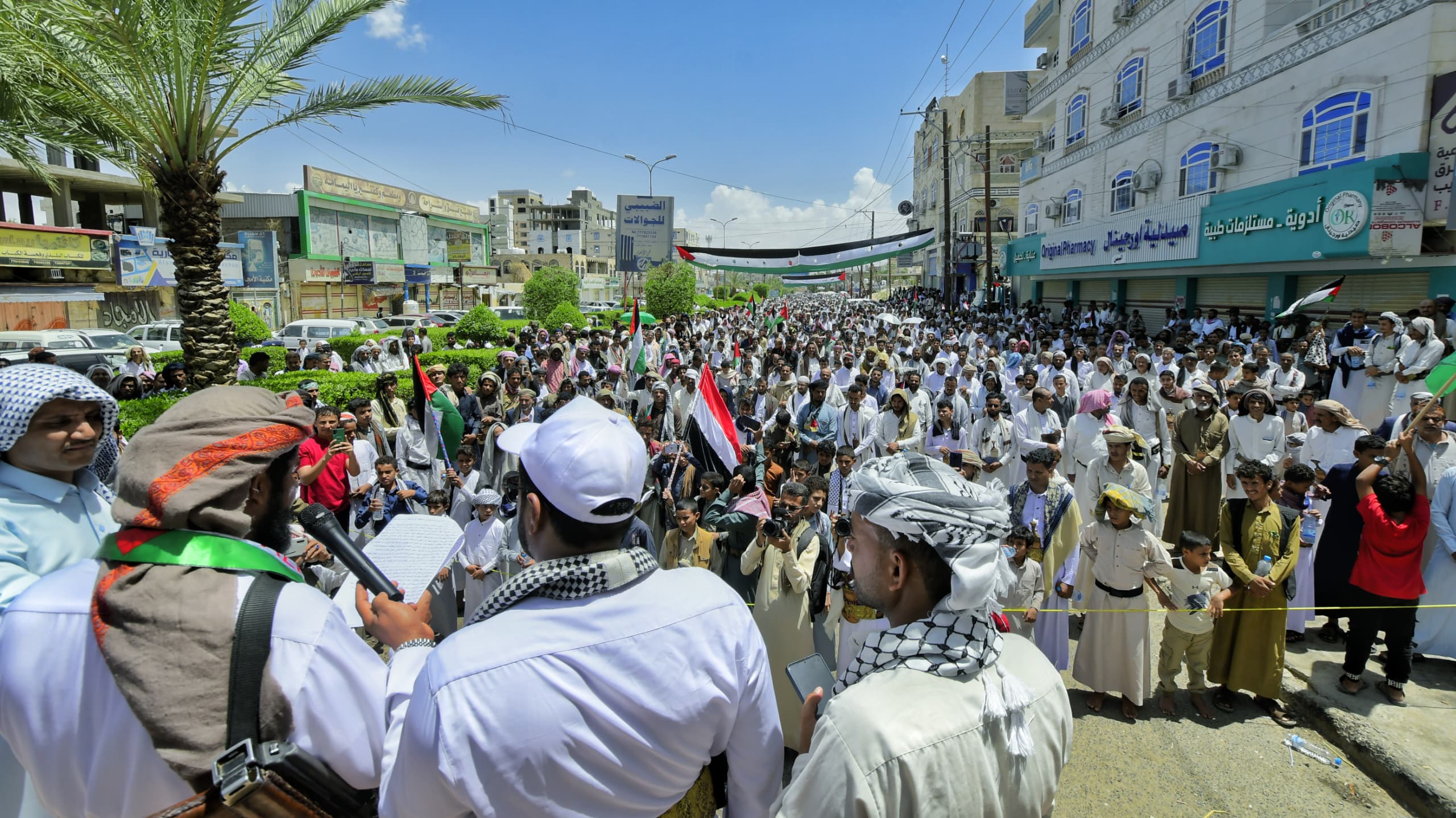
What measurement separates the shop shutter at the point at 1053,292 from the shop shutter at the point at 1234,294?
9475 mm

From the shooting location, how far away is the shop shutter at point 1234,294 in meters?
16.3

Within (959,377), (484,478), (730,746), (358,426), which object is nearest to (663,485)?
(484,478)

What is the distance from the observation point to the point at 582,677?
131cm

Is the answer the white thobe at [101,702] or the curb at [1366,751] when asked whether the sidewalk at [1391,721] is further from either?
the white thobe at [101,702]

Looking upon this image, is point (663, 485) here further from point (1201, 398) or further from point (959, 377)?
point (959, 377)

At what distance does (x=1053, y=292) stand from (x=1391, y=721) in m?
27.9

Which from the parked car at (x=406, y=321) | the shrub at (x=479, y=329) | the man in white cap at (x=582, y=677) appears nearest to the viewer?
the man in white cap at (x=582, y=677)

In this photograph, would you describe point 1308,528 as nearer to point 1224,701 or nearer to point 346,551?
point 1224,701

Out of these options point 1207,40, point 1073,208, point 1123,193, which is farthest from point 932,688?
point 1073,208

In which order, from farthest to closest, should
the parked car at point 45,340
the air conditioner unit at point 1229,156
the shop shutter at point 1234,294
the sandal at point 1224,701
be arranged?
1. the shop shutter at point 1234,294
2. the air conditioner unit at point 1229,156
3. the parked car at point 45,340
4. the sandal at point 1224,701

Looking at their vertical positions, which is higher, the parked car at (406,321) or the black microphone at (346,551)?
the parked car at (406,321)

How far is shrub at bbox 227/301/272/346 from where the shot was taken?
764 inches

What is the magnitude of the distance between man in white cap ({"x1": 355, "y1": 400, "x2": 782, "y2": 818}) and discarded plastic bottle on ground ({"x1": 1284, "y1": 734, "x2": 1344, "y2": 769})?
3.84 metres

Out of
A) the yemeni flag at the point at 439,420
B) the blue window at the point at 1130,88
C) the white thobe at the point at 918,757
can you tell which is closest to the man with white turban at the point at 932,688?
the white thobe at the point at 918,757
